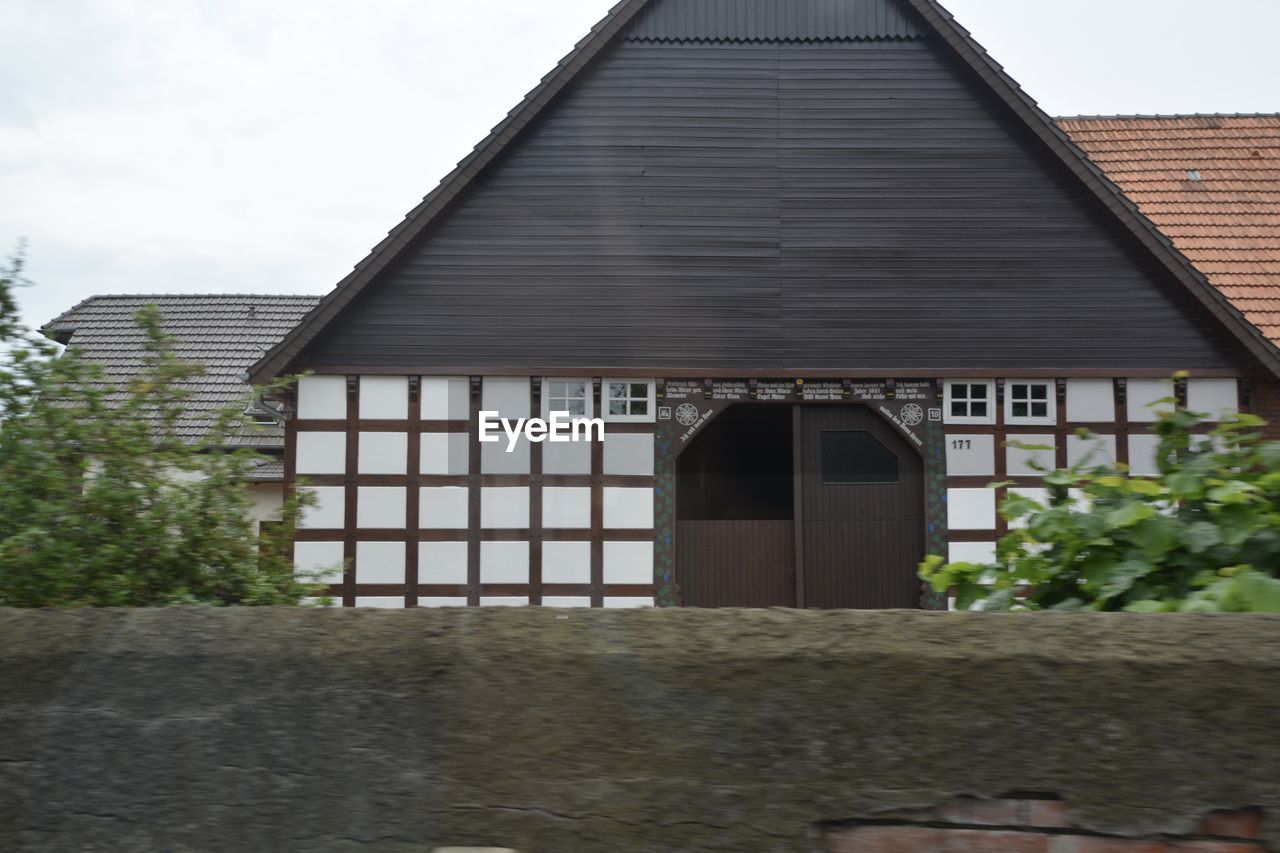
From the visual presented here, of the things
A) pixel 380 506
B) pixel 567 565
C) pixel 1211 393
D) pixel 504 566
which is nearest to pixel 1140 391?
pixel 1211 393

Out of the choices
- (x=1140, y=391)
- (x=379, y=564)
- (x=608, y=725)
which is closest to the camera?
(x=608, y=725)

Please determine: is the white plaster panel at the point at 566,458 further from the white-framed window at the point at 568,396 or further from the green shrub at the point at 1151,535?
the green shrub at the point at 1151,535

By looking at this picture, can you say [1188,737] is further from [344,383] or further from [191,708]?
[344,383]

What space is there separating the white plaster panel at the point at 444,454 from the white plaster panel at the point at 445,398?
0.21 meters

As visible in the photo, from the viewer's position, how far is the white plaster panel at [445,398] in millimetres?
12125

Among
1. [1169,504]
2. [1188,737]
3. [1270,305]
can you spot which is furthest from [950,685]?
[1270,305]

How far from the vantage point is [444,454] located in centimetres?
1209

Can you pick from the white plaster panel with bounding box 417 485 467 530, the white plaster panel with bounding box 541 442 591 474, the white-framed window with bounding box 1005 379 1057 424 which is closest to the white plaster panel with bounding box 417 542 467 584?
the white plaster panel with bounding box 417 485 467 530

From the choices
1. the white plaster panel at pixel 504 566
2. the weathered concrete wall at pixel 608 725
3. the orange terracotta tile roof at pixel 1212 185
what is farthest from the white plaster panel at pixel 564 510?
the weathered concrete wall at pixel 608 725

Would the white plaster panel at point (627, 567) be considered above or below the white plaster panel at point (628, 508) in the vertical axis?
below

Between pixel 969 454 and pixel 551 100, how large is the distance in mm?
5809

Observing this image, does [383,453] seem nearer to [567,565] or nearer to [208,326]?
[567,565]

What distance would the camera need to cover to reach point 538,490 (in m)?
12.0

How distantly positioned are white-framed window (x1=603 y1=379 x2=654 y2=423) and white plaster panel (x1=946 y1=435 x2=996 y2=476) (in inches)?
124
